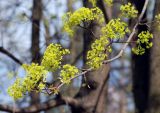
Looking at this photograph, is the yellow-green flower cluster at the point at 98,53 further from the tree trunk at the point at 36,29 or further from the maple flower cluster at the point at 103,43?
the tree trunk at the point at 36,29

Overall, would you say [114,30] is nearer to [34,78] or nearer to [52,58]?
[52,58]

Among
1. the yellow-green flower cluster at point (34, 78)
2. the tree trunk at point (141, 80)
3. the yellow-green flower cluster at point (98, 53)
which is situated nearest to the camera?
the yellow-green flower cluster at point (34, 78)

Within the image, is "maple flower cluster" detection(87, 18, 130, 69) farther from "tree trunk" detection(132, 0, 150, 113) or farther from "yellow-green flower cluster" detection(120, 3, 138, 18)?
"tree trunk" detection(132, 0, 150, 113)

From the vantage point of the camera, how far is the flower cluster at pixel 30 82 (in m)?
3.94

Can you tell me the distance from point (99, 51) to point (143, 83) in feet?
11.2

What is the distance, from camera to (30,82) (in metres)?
3.94

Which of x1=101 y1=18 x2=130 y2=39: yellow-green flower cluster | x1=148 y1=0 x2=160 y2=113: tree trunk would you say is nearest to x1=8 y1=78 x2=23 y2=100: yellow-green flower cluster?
x1=101 y1=18 x2=130 y2=39: yellow-green flower cluster

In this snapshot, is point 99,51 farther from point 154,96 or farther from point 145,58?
point 145,58

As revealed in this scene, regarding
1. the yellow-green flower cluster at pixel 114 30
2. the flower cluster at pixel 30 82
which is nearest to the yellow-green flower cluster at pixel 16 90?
the flower cluster at pixel 30 82

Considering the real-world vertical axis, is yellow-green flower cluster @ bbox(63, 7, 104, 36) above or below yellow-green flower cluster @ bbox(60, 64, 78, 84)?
above

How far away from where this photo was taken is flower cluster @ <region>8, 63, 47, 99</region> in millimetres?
3936

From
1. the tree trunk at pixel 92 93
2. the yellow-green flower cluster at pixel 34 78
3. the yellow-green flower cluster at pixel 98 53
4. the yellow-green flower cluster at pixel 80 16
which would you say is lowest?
the tree trunk at pixel 92 93

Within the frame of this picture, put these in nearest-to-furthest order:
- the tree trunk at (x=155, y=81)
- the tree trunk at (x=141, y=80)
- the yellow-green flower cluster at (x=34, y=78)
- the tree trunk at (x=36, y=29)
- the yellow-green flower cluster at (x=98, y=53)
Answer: the yellow-green flower cluster at (x=34, y=78), the yellow-green flower cluster at (x=98, y=53), the tree trunk at (x=155, y=81), the tree trunk at (x=141, y=80), the tree trunk at (x=36, y=29)

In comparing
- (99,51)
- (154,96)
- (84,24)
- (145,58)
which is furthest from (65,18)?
(145,58)
